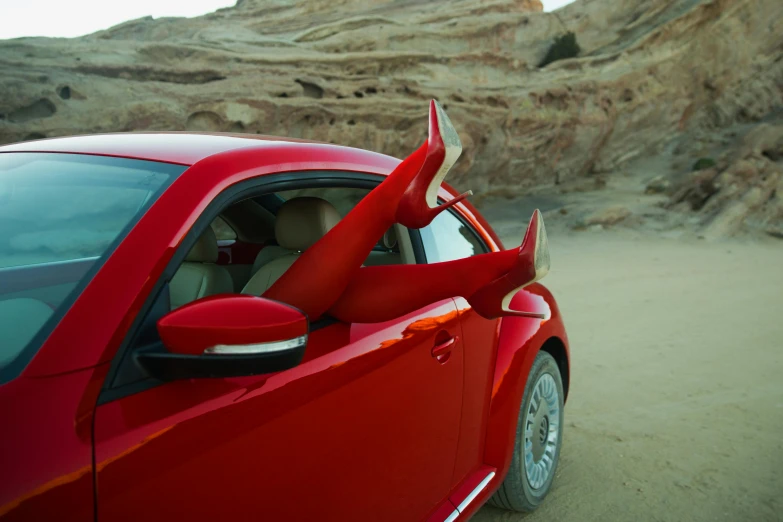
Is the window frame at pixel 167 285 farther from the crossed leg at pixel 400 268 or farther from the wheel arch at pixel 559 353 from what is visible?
the wheel arch at pixel 559 353

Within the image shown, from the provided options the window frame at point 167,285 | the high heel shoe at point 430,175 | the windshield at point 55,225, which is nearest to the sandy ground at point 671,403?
the high heel shoe at point 430,175

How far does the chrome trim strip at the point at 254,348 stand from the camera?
3.56 feet

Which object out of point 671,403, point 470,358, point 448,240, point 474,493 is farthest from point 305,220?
point 671,403

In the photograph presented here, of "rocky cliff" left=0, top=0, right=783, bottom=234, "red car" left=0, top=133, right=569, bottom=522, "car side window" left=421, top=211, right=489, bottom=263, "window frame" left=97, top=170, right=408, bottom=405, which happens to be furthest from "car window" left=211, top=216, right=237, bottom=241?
"rocky cliff" left=0, top=0, right=783, bottom=234

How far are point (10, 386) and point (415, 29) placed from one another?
17.3 m

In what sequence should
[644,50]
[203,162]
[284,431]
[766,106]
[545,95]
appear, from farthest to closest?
[766,106] < [644,50] < [545,95] < [203,162] < [284,431]

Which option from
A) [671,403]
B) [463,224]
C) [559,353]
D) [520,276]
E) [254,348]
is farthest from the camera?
[671,403]

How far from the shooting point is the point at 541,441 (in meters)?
2.65

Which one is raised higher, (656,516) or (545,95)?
(545,95)

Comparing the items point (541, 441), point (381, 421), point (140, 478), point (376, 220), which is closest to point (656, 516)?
point (541, 441)

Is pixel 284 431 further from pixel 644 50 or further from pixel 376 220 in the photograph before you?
pixel 644 50

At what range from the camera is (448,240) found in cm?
232

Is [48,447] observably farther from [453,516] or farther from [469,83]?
[469,83]

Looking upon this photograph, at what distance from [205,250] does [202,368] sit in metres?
0.96
